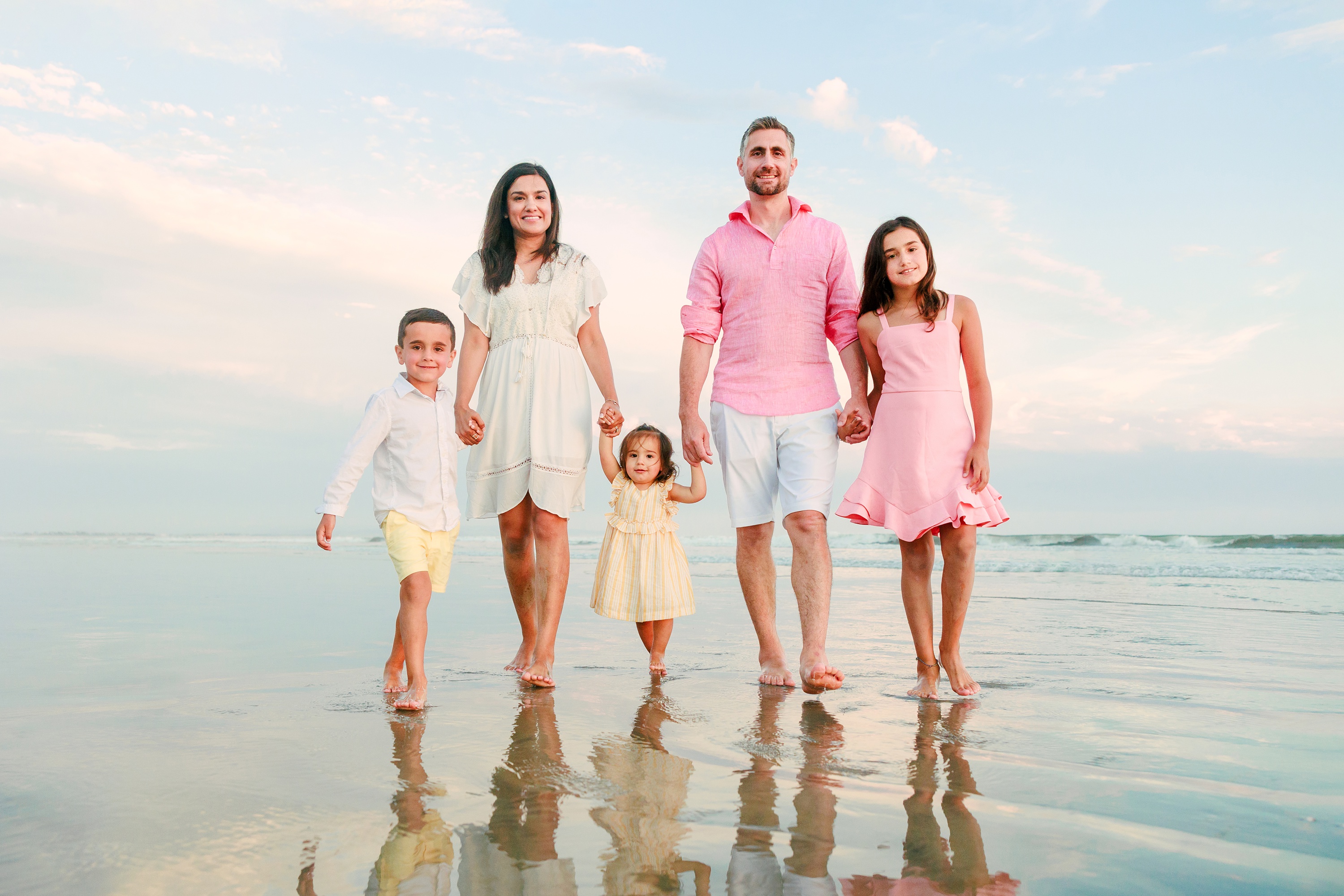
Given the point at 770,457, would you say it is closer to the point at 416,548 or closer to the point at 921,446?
the point at 921,446

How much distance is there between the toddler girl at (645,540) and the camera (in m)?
4.41

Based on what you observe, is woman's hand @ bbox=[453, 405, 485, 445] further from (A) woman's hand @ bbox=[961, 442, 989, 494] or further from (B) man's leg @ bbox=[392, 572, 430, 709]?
(A) woman's hand @ bbox=[961, 442, 989, 494]

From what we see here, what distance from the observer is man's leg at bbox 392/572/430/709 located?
3.13 metres

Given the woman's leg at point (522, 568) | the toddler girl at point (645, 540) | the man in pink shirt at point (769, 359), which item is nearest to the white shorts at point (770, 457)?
the man in pink shirt at point (769, 359)

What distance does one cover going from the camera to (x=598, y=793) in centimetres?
203

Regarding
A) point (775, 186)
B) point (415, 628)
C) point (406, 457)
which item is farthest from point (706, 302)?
point (415, 628)

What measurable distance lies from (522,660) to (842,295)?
2.25m

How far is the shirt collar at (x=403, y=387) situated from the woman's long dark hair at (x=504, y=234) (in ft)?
2.45

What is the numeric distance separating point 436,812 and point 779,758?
921mm

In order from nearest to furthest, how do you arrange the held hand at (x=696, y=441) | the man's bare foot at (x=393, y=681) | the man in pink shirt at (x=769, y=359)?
the man's bare foot at (x=393, y=681) → the man in pink shirt at (x=769, y=359) → the held hand at (x=696, y=441)

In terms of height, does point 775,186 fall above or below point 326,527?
above

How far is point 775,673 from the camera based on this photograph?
368 cm

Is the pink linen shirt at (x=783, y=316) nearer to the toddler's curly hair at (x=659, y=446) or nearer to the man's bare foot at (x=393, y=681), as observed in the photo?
the toddler's curly hair at (x=659, y=446)

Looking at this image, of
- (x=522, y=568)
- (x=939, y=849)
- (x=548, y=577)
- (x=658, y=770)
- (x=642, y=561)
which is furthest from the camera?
(x=642, y=561)
